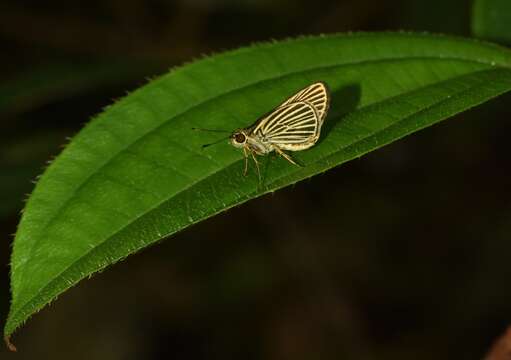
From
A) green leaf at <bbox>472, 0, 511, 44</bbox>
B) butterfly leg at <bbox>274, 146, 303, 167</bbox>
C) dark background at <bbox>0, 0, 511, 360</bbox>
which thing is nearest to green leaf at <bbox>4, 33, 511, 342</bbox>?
butterfly leg at <bbox>274, 146, 303, 167</bbox>

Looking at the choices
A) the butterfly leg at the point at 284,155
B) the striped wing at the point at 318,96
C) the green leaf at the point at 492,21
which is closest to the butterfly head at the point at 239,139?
the butterfly leg at the point at 284,155

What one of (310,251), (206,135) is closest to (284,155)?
(206,135)

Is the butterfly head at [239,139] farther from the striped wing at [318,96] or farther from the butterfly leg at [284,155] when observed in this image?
the striped wing at [318,96]

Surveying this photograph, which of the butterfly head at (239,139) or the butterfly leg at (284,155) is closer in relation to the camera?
the butterfly leg at (284,155)

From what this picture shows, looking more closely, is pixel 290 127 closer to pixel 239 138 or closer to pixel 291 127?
pixel 291 127

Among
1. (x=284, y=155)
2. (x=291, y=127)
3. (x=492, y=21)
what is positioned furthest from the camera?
(x=492, y=21)

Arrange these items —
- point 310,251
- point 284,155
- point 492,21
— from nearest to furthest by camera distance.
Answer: point 284,155 < point 492,21 < point 310,251
